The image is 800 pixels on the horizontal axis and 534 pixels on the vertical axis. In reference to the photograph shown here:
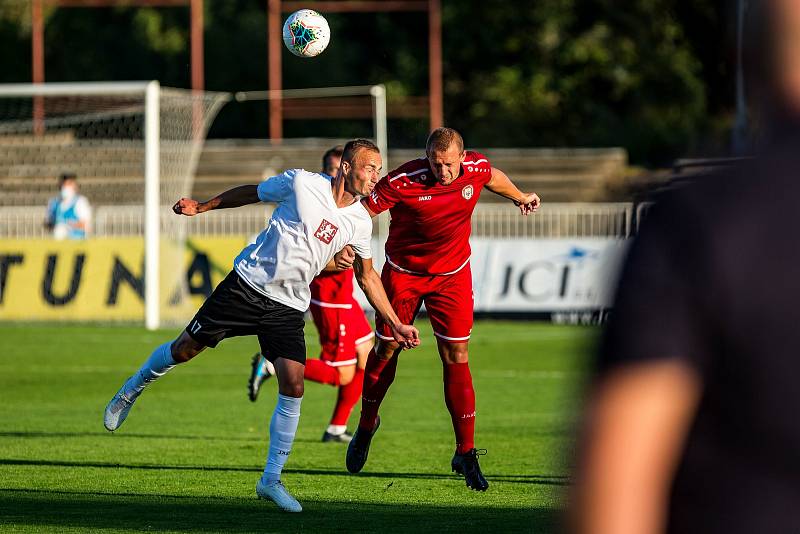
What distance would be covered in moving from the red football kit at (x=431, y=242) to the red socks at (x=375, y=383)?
20 cm

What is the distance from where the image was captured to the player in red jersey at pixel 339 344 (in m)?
10.8

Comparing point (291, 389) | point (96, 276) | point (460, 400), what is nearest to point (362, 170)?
point (291, 389)

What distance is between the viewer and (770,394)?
1.75 metres

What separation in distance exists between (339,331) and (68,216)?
14.3 metres

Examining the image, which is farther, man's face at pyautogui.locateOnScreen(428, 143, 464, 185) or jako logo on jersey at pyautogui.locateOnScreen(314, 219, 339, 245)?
man's face at pyautogui.locateOnScreen(428, 143, 464, 185)

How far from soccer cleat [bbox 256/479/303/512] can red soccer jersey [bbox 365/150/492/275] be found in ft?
6.48

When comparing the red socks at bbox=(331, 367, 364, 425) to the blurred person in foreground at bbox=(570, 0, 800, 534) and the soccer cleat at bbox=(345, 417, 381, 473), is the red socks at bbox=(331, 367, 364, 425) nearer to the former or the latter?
the soccer cleat at bbox=(345, 417, 381, 473)

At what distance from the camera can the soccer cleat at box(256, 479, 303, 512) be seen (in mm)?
7605

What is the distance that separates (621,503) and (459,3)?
140ft

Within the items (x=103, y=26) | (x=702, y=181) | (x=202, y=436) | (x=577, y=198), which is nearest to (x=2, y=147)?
(x=577, y=198)

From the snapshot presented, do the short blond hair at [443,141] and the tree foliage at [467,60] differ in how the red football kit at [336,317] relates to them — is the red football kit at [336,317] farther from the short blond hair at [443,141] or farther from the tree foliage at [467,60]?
the tree foliage at [467,60]

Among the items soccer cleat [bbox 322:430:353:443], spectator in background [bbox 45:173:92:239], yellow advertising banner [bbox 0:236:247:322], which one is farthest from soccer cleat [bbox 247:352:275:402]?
spectator in background [bbox 45:173:92:239]

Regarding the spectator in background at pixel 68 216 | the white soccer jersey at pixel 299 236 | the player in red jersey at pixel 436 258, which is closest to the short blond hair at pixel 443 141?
the player in red jersey at pixel 436 258

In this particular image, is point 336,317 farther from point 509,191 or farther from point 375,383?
point 509,191
